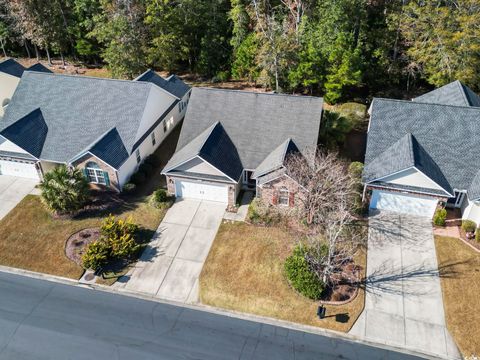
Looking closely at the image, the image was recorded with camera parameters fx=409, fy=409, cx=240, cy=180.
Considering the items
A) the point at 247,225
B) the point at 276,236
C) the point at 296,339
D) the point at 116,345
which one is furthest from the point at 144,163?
the point at 296,339

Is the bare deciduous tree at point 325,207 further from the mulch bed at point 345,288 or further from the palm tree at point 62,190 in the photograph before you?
the palm tree at point 62,190

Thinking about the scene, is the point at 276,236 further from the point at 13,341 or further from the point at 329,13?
the point at 329,13

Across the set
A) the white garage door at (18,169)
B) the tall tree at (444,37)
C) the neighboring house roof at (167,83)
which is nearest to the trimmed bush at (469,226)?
the tall tree at (444,37)

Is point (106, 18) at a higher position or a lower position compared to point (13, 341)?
higher

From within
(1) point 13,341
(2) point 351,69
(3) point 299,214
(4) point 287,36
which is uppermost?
(4) point 287,36

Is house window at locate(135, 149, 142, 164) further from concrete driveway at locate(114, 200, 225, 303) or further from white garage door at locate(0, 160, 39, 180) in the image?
white garage door at locate(0, 160, 39, 180)

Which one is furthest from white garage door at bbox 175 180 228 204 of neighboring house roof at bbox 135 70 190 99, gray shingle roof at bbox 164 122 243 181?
neighboring house roof at bbox 135 70 190 99
